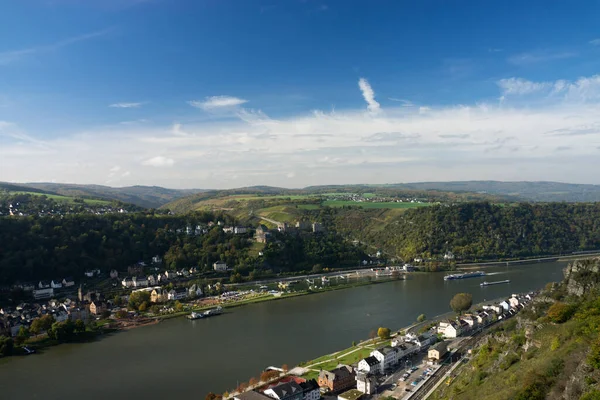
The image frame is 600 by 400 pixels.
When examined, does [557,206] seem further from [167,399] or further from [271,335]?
[167,399]

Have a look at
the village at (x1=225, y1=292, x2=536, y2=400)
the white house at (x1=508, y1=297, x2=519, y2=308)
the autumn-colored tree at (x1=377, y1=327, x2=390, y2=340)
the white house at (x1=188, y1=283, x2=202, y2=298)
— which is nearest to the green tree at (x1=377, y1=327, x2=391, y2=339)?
the autumn-colored tree at (x1=377, y1=327, x2=390, y2=340)

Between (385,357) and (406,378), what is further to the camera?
(385,357)

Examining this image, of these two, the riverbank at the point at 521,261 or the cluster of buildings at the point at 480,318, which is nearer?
the cluster of buildings at the point at 480,318

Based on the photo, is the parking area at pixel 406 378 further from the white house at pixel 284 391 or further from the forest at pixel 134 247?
the forest at pixel 134 247

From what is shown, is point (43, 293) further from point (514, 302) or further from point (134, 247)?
point (514, 302)

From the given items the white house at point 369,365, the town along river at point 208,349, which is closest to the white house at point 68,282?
the town along river at point 208,349

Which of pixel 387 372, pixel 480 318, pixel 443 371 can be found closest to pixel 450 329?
pixel 480 318

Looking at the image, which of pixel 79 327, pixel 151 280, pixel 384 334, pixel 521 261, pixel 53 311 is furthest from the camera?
pixel 521 261
